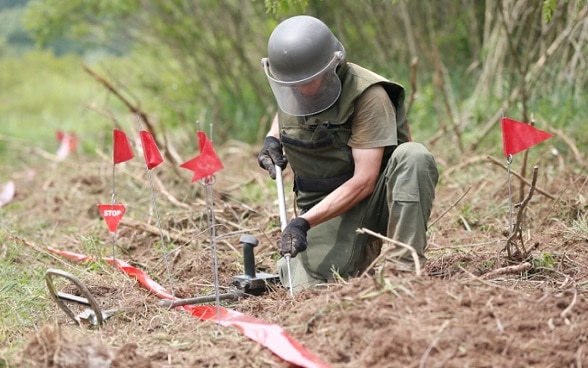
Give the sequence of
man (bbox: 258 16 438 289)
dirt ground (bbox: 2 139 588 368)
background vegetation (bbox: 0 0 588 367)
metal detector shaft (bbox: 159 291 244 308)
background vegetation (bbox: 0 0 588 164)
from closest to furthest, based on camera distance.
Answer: dirt ground (bbox: 2 139 588 368) → man (bbox: 258 16 438 289) → metal detector shaft (bbox: 159 291 244 308) → background vegetation (bbox: 0 0 588 367) → background vegetation (bbox: 0 0 588 164)

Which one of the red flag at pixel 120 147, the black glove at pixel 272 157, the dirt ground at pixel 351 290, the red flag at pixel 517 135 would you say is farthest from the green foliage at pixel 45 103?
the red flag at pixel 517 135

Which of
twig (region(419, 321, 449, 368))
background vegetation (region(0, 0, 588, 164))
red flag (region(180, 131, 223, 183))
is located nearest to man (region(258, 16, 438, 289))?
red flag (region(180, 131, 223, 183))

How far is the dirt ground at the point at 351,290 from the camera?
296 centimetres

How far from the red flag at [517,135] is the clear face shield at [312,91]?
0.78 metres

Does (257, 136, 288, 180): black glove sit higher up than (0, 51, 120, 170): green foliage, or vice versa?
(257, 136, 288, 180): black glove

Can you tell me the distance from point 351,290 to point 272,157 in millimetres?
1227

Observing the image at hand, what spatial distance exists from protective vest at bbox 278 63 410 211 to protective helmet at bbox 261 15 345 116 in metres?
0.08

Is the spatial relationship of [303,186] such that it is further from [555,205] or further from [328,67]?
[555,205]

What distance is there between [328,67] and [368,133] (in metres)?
0.35

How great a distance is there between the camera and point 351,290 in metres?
3.27

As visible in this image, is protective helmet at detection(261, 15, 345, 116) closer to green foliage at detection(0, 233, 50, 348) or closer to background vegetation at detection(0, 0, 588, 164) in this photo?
green foliage at detection(0, 233, 50, 348)

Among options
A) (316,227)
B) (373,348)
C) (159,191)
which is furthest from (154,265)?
(373,348)

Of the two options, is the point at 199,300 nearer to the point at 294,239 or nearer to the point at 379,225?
the point at 294,239

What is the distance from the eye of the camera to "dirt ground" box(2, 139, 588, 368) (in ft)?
9.72
